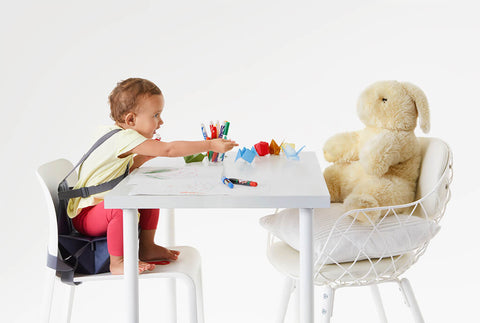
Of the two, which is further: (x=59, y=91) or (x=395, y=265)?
(x=59, y=91)

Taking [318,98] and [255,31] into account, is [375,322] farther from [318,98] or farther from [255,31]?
[255,31]

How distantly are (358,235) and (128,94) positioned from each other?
2.21ft

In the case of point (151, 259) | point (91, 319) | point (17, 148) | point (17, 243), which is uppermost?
point (17, 148)

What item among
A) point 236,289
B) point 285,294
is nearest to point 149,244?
point 285,294

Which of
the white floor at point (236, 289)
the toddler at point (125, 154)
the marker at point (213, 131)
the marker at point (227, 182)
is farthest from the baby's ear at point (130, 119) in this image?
the white floor at point (236, 289)

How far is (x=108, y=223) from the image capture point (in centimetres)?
156

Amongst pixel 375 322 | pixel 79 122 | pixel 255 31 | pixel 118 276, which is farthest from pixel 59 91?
pixel 375 322

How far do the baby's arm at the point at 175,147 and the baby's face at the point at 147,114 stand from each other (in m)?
0.09

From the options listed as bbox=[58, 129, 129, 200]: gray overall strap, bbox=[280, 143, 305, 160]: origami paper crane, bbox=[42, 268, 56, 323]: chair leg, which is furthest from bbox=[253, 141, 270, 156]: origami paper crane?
bbox=[42, 268, 56, 323]: chair leg

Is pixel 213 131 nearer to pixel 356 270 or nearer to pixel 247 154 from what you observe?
pixel 247 154

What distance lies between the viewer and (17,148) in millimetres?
2477

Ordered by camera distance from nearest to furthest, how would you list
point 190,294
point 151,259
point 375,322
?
point 190,294 < point 151,259 < point 375,322

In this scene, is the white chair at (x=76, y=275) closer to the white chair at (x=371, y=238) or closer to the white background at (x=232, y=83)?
the white chair at (x=371, y=238)

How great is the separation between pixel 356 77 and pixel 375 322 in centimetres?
93
